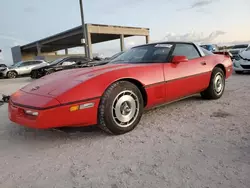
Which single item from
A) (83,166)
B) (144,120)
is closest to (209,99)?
(144,120)

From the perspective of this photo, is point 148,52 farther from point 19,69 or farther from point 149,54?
point 19,69

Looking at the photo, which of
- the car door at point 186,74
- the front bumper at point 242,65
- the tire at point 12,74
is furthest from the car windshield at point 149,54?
the tire at point 12,74

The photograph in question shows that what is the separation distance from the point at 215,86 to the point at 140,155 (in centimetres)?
267

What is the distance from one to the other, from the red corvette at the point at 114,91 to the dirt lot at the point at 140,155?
29cm

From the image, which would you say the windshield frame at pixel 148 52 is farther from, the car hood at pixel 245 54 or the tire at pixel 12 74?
the tire at pixel 12 74

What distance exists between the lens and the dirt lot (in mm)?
1713

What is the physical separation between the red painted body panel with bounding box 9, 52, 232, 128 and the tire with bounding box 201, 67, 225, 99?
2.44 feet

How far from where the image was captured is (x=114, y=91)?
254 centimetres

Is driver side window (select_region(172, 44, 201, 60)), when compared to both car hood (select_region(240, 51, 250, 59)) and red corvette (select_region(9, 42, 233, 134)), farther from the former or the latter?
car hood (select_region(240, 51, 250, 59))

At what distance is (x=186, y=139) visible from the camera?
7.89ft

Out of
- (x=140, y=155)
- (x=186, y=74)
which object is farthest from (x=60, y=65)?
(x=140, y=155)

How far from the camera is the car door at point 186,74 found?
10.4 feet

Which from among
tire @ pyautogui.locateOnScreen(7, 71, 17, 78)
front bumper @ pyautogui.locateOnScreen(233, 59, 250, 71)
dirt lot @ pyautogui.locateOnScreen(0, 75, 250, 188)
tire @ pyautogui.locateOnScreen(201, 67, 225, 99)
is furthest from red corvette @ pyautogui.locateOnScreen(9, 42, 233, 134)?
tire @ pyautogui.locateOnScreen(7, 71, 17, 78)

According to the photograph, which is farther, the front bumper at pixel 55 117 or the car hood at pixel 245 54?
the car hood at pixel 245 54
